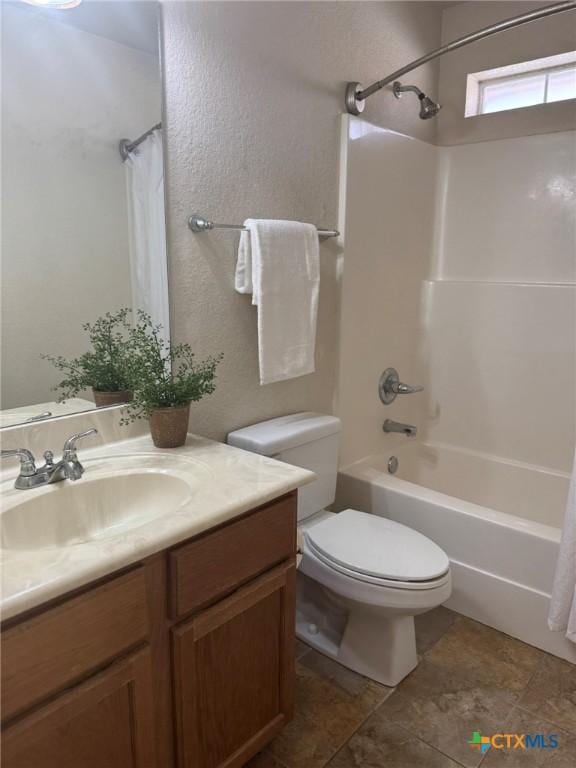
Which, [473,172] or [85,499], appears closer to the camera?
[85,499]

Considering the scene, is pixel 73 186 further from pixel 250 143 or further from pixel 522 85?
pixel 522 85

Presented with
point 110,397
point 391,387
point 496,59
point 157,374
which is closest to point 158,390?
point 157,374

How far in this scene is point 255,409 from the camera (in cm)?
194

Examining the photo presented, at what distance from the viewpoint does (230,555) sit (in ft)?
3.92

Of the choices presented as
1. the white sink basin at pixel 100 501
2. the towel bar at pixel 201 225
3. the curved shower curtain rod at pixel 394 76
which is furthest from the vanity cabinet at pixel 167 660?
the curved shower curtain rod at pixel 394 76

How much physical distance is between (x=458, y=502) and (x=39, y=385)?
5.03ft

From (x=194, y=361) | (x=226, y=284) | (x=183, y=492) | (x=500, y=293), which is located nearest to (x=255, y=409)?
(x=194, y=361)

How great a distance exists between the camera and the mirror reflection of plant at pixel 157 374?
1470 mm

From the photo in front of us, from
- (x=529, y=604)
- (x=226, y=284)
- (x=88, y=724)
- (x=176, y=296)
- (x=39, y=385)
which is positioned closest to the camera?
(x=88, y=724)

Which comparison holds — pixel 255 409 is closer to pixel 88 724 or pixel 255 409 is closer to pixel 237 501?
pixel 237 501

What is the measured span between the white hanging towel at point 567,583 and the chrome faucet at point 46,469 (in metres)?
1.39

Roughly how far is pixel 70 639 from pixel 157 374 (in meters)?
0.74

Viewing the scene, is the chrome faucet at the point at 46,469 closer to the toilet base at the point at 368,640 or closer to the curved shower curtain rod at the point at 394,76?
the toilet base at the point at 368,640

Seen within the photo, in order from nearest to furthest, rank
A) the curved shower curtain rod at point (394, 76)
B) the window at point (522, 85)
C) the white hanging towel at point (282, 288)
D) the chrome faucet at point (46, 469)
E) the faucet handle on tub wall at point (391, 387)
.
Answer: the chrome faucet at point (46, 469) → the white hanging towel at point (282, 288) → the curved shower curtain rod at point (394, 76) → the window at point (522, 85) → the faucet handle on tub wall at point (391, 387)
